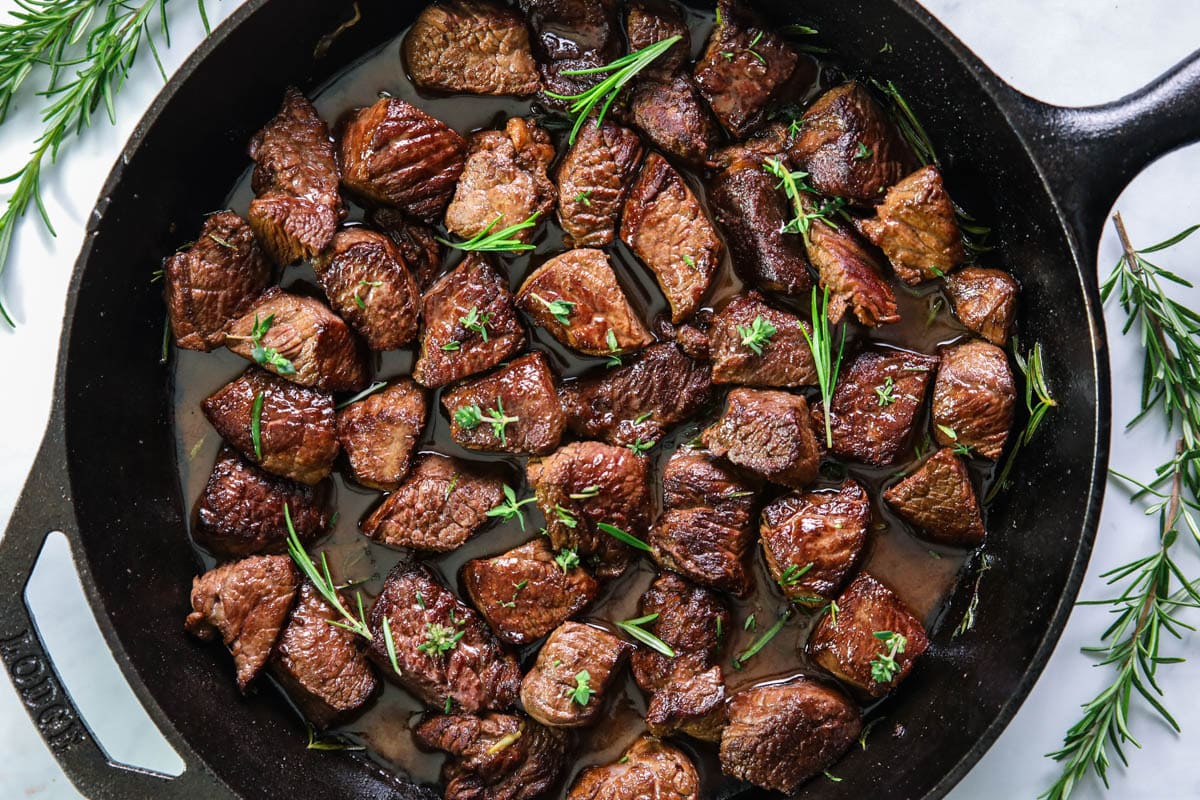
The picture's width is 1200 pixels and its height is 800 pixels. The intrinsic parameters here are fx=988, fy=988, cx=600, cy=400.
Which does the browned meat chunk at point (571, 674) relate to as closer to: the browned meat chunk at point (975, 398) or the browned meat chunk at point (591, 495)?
the browned meat chunk at point (591, 495)

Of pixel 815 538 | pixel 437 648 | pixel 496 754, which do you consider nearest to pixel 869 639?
pixel 815 538

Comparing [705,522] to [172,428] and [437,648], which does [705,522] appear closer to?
[437,648]

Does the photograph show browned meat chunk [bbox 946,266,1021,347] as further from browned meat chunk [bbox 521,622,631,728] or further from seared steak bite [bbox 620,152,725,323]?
browned meat chunk [bbox 521,622,631,728]

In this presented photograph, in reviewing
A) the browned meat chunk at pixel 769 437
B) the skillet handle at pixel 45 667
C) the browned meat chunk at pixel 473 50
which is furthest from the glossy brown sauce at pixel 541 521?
the skillet handle at pixel 45 667

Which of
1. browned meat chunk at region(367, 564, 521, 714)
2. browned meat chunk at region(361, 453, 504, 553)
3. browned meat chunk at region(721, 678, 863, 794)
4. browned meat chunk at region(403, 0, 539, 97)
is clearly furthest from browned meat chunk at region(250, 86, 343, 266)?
browned meat chunk at region(721, 678, 863, 794)

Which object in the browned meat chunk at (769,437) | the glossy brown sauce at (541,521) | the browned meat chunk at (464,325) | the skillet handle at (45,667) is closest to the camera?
the skillet handle at (45,667)

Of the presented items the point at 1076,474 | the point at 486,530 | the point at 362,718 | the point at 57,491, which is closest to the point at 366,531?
the point at 486,530
